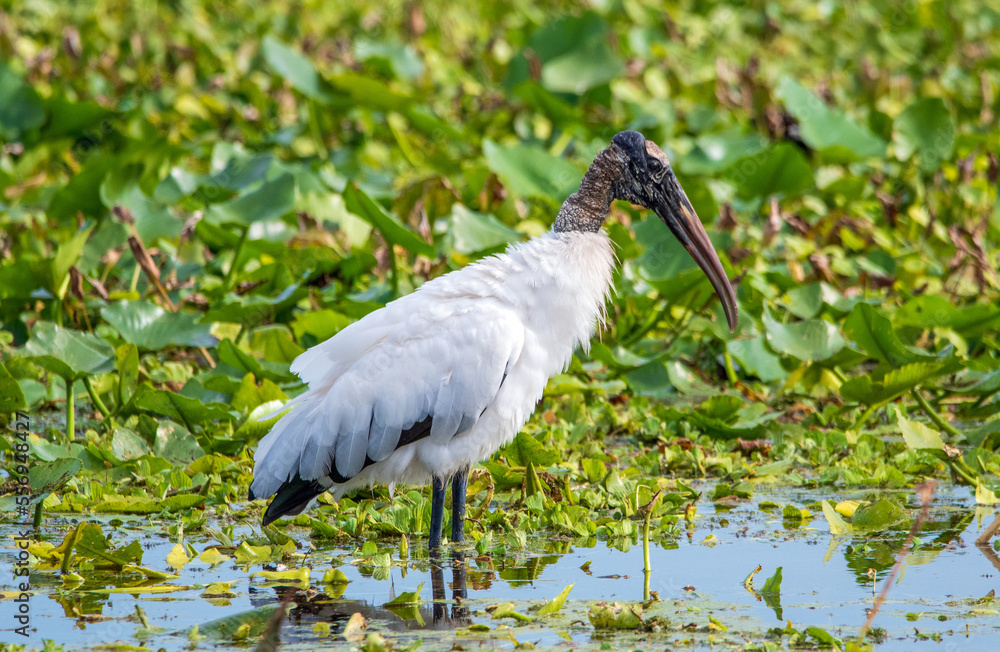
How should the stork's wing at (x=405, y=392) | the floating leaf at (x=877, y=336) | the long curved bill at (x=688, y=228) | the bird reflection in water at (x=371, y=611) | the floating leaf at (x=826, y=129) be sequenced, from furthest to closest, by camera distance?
the floating leaf at (x=826, y=129), the floating leaf at (x=877, y=336), the long curved bill at (x=688, y=228), the stork's wing at (x=405, y=392), the bird reflection in water at (x=371, y=611)

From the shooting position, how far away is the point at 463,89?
414 inches

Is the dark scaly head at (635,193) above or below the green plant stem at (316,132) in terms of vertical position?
below

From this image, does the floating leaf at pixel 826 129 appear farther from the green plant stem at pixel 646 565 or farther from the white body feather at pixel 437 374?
the green plant stem at pixel 646 565

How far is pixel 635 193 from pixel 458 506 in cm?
134

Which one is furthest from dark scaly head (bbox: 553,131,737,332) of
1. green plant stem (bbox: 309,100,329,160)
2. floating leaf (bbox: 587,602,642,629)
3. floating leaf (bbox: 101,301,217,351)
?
green plant stem (bbox: 309,100,329,160)

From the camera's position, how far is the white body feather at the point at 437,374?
4.02 m

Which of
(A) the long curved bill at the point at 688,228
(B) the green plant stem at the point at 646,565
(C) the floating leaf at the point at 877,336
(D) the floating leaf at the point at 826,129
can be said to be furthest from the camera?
(D) the floating leaf at the point at 826,129

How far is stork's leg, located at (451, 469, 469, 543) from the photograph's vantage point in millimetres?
4227

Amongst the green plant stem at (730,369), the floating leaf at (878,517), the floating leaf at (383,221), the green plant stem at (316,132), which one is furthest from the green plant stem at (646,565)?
the green plant stem at (316,132)

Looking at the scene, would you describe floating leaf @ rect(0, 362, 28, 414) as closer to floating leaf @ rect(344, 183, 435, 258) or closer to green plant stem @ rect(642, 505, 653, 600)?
floating leaf @ rect(344, 183, 435, 258)

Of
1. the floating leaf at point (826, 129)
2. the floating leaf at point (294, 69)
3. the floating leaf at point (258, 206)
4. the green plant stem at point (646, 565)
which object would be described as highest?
the floating leaf at point (294, 69)

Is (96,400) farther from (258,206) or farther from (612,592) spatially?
(612,592)
